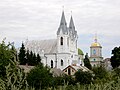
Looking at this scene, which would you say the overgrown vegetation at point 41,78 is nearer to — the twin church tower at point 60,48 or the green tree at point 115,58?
the green tree at point 115,58

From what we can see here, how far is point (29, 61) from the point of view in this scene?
81688 mm

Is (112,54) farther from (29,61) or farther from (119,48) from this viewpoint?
(29,61)

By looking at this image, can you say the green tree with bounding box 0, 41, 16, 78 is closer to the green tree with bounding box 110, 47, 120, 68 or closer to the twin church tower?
the green tree with bounding box 110, 47, 120, 68

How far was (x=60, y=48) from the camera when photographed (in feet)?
336

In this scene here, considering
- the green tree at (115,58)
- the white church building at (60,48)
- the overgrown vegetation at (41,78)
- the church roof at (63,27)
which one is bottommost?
the overgrown vegetation at (41,78)

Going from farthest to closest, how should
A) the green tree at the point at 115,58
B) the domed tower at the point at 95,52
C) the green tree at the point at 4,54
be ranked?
the domed tower at the point at 95,52
the green tree at the point at 115,58
the green tree at the point at 4,54

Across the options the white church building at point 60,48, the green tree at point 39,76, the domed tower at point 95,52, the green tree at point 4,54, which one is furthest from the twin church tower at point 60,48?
the green tree at point 4,54

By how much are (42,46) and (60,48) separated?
703 centimetres

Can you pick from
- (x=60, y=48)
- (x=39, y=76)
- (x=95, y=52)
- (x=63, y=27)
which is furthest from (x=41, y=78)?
(x=95, y=52)

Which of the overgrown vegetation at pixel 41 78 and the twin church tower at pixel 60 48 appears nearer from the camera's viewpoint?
the overgrown vegetation at pixel 41 78

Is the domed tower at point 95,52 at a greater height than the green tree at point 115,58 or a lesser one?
greater

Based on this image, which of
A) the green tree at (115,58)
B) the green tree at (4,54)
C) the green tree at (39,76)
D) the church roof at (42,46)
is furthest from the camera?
the church roof at (42,46)

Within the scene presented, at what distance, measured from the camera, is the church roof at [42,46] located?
10525cm

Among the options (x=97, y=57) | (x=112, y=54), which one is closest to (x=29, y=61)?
(x=112, y=54)
